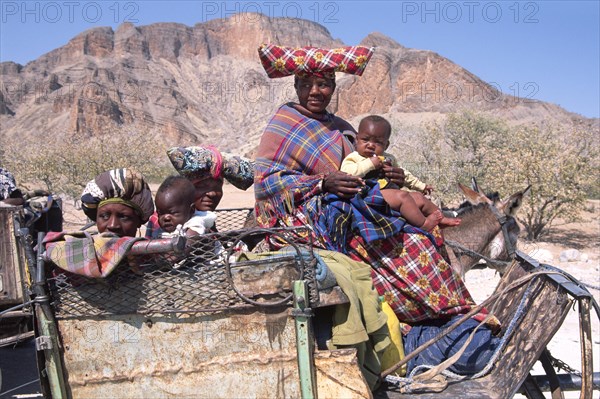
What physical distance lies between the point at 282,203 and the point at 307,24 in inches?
5042

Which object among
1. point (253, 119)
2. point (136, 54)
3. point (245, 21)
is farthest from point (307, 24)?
point (253, 119)

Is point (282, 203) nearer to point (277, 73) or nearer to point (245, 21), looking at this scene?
point (277, 73)

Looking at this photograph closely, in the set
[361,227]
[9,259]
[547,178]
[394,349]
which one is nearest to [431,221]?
[361,227]

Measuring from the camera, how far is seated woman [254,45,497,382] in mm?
2846

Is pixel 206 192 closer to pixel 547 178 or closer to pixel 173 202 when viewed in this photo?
pixel 173 202

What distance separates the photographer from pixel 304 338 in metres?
2.18

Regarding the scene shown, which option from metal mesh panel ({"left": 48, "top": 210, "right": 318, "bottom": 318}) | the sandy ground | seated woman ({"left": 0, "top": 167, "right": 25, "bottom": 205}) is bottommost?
the sandy ground

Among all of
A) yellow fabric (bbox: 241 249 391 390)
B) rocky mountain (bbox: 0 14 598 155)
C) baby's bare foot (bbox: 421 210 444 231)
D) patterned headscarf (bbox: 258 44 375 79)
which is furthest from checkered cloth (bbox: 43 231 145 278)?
rocky mountain (bbox: 0 14 598 155)

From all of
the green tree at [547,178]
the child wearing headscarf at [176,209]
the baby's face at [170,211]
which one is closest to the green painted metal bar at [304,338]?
the child wearing headscarf at [176,209]

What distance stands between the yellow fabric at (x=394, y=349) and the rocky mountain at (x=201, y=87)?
47.6 m

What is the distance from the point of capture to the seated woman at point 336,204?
2.85 metres

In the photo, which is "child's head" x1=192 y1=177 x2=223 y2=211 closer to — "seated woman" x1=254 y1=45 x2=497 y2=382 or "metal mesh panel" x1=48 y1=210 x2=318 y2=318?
"seated woman" x1=254 y1=45 x2=497 y2=382

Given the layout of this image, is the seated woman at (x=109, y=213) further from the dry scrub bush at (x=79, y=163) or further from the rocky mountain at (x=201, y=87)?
the rocky mountain at (x=201, y=87)

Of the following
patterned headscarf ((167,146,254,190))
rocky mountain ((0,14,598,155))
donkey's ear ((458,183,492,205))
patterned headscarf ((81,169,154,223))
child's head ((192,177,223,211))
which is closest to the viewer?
patterned headscarf ((81,169,154,223))
